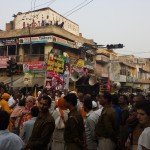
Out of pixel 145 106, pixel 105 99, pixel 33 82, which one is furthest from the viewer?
pixel 33 82

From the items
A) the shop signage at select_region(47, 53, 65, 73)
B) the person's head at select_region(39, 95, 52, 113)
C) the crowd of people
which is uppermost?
the shop signage at select_region(47, 53, 65, 73)

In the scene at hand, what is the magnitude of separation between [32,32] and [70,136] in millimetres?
30121

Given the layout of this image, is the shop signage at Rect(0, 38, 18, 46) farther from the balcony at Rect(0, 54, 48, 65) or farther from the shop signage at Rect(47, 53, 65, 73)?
the shop signage at Rect(47, 53, 65, 73)

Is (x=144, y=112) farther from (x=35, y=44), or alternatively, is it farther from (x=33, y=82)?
(x=35, y=44)

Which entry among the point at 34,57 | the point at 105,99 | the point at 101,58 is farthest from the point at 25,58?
the point at 105,99

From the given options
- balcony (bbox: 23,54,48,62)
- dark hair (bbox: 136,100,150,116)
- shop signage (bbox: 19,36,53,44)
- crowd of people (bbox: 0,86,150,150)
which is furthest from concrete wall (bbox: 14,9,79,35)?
dark hair (bbox: 136,100,150,116)

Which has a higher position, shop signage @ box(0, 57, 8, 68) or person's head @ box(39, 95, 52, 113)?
shop signage @ box(0, 57, 8, 68)

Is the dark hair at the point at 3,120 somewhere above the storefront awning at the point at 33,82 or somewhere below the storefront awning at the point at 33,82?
above

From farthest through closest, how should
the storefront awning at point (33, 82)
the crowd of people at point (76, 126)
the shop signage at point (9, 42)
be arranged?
the shop signage at point (9, 42) < the storefront awning at point (33, 82) < the crowd of people at point (76, 126)

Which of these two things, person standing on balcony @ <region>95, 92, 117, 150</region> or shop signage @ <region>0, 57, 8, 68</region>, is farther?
shop signage @ <region>0, 57, 8, 68</region>

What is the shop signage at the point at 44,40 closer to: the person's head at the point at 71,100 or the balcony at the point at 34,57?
the balcony at the point at 34,57

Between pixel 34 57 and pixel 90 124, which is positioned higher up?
pixel 34 57

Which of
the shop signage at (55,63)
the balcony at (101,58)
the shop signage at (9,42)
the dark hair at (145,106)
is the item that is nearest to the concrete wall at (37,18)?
the shop signage at (9,42)

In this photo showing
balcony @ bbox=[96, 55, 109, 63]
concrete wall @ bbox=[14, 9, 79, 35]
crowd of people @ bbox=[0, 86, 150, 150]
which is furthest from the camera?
balcony @ bbox=[96, 55, 109, 63]
